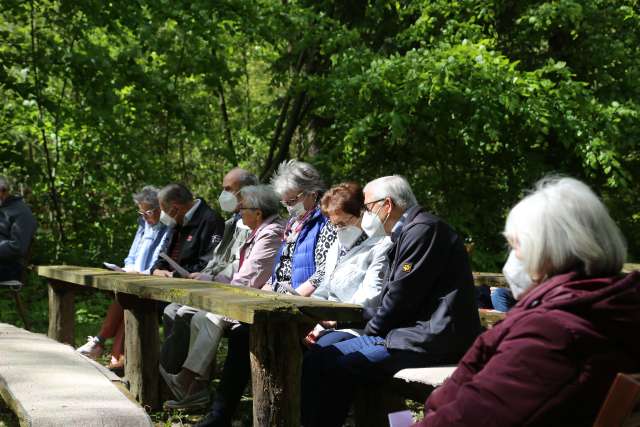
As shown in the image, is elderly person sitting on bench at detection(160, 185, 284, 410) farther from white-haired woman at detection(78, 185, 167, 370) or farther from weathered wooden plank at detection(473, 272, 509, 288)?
weathered wooden plank at detection(473, 272, 509, 288)

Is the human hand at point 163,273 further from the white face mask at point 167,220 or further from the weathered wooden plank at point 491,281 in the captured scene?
the weathered wooden plank at point 491,281

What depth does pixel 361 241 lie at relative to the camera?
194 inches

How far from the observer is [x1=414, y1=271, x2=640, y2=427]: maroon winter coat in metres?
2.26

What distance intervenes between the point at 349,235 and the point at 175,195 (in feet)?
8.79

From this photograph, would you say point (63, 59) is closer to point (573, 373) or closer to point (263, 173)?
point (263, 173)

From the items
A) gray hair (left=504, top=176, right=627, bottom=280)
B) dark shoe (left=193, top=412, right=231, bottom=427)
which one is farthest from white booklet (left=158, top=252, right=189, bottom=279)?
gray hair (left=504, top=176, right=627, bottom=280)

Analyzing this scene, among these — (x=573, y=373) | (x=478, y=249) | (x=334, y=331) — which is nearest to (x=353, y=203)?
(x=334, y=331)

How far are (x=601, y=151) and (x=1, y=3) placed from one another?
7188 mm

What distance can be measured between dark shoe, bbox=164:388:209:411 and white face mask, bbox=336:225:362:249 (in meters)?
1.58

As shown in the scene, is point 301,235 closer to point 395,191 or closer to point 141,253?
point 395,191

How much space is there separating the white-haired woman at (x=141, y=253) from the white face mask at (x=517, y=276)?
488 cm

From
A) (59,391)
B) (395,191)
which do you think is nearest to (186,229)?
(395,191)

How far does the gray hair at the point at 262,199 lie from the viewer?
6.02m

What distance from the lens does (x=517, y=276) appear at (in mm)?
2762
